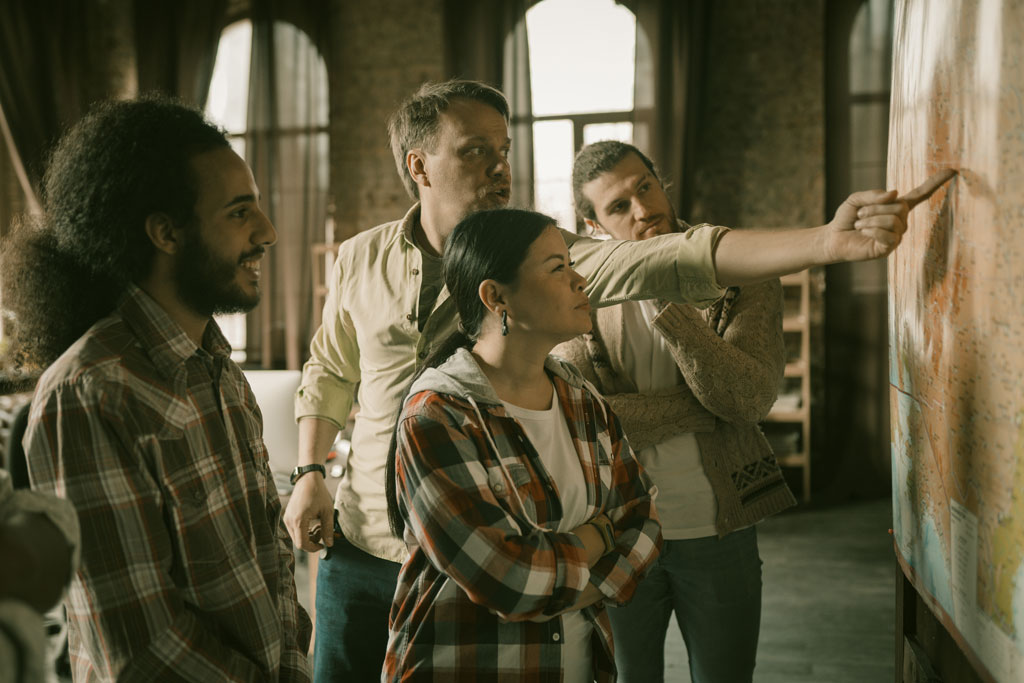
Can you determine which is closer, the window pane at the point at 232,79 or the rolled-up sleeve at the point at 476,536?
the rolled-up sleeve at the point at 476,536

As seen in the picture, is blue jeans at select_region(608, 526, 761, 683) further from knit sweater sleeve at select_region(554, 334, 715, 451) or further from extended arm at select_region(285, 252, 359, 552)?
extended arm at select_region(285, 252, 359, 552)

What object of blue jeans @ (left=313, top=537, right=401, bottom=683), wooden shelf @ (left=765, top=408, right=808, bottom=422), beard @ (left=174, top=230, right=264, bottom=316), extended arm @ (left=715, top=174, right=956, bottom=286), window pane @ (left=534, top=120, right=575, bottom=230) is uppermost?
window pane @ (left=534, top=120, right=575, bottom=230)

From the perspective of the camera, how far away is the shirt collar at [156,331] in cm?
109

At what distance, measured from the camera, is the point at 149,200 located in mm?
1131

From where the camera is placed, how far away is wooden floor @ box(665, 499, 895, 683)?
295cm

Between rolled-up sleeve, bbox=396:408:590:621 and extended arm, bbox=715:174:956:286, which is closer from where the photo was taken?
extended arm, bbox=715:174:956:286

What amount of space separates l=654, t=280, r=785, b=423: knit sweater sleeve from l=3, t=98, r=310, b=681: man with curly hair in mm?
730

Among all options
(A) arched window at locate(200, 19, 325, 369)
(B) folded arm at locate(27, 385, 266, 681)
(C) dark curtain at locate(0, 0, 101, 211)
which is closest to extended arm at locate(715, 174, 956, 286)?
(B) folded arm at locate(27, 385, 266, 681)

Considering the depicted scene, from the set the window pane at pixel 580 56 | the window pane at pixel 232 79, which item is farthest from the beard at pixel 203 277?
the window pane at pixel 232 79

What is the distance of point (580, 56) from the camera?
5621mm

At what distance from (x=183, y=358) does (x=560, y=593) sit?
599 millimetres

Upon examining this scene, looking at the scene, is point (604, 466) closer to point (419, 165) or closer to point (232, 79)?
point (419, 165)

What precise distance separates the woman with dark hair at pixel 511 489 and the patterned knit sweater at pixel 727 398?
0.20 meters

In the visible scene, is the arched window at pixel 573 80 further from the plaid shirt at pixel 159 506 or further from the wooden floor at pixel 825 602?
the plaid shirt at pixel 159 506
